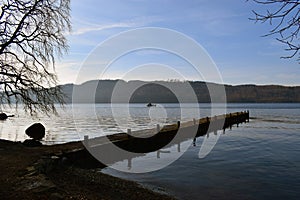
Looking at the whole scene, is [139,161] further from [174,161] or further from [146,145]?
[146,145]

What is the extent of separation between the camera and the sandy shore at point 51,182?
8812 millimetres

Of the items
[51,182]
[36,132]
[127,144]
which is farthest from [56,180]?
[36,132]

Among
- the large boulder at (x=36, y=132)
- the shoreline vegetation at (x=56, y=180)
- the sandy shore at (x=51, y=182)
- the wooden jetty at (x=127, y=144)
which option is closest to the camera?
the sandy shore at (x=51, y=182)

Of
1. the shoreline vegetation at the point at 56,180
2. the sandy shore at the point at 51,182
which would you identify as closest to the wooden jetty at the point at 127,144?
the shoreline vegetation at the point at 56,180

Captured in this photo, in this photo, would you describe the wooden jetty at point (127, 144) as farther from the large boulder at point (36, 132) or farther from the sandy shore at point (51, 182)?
the large boulder at point (36, 132)

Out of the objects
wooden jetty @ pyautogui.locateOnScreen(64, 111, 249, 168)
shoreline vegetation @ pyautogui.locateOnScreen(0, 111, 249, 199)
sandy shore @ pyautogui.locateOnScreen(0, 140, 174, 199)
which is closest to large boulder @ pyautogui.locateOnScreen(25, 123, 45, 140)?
wooden jetty @ pyautogui.locateOnScreen(64, 111, 249, 168)

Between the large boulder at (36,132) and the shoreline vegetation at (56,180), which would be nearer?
the shoreline vegetation at (56,180)

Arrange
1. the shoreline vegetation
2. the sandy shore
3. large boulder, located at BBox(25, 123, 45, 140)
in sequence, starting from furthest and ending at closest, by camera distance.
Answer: large boulder, located at BBox(25, 123, 45, 140)
the shoreline vegetation
the sandy shore

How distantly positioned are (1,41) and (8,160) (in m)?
9.17

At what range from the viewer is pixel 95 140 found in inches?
840

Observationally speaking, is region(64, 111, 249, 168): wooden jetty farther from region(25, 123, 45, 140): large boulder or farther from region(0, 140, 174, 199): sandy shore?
region(25, 123, 45, 140): large boulder

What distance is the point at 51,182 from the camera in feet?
31.9

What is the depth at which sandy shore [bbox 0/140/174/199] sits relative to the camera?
881cm

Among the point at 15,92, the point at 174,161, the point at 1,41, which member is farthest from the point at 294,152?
the point at 1,41
